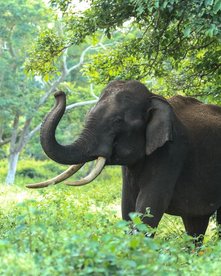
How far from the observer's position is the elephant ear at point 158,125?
343 inches

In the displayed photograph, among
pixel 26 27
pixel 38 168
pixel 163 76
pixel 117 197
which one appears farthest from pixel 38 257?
pixel 38 168

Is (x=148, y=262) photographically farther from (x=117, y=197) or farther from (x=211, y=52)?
(x=117, y=197)

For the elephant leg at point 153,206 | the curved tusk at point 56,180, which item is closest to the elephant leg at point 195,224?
the elephant leg at point 153,206

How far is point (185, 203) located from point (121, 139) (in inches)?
48.5

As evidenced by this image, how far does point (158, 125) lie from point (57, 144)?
123 centimetres

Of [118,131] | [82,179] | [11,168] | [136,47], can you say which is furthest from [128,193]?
[11,168]

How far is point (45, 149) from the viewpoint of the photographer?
329 inches

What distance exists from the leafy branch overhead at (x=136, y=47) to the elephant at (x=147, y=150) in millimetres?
1944

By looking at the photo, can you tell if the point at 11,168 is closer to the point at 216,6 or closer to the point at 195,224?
the point at 195,224

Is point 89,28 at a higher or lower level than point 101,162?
higher

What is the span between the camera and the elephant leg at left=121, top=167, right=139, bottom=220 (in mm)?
9156

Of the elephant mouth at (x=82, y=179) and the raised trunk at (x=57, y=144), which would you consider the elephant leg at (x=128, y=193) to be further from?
the raised trunk at (x=57, y=144)

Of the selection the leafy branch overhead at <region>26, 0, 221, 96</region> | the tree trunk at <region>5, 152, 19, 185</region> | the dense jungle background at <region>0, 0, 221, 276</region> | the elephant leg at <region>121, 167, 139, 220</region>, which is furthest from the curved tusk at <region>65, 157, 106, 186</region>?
the tree trunk at <region>5, 152, 19, 185</region>

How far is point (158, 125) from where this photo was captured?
28.8 ft
